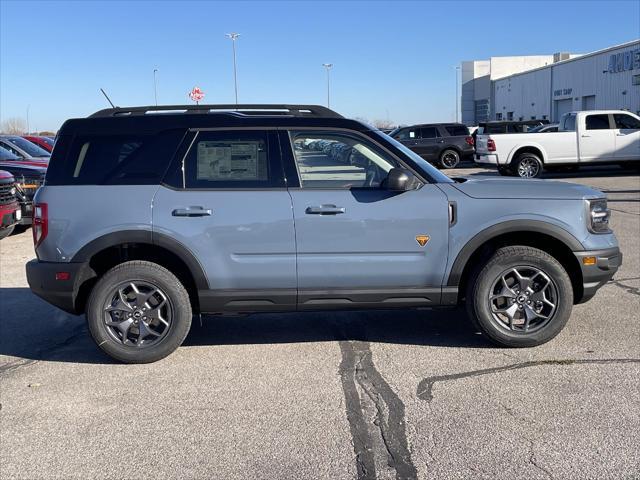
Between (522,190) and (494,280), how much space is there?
75 centimetres

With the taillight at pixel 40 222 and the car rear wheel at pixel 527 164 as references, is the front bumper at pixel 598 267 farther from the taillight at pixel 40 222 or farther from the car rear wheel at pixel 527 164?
the car rear wheel at pixel 527 164

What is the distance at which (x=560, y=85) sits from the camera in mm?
41656

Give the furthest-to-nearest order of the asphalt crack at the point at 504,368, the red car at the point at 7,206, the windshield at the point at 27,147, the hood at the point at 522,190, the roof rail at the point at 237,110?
the windshield at the point at 27,147 → the red car at the point at 7,206 → the roof rail at the point at 237,110 → the hood at the point at 522,190 → the asphalt crack at the point at 504,368

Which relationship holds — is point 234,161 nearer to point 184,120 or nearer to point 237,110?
point 184,120

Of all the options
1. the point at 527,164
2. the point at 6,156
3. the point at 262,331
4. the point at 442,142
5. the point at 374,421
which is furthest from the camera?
the point at 442,142

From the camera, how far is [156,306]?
15.8ft

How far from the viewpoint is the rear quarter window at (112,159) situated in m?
4.75

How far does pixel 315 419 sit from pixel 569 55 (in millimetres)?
69410

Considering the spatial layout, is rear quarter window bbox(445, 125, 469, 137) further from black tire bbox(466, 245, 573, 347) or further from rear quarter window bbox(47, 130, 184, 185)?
rear quarter window bbox(47, 130, 184, 185)

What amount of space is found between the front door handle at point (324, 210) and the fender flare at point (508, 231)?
991mm

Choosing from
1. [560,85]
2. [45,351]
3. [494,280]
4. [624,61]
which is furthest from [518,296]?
[560,85]

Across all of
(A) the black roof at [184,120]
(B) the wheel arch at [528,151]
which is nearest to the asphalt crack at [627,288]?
(A) the black roof at [184,120]

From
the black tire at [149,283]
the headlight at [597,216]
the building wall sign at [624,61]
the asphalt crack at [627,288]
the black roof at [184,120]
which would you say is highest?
the building wall sign at [624,61]

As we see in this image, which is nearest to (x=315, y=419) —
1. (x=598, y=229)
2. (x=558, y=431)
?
(x=558, y=431)
